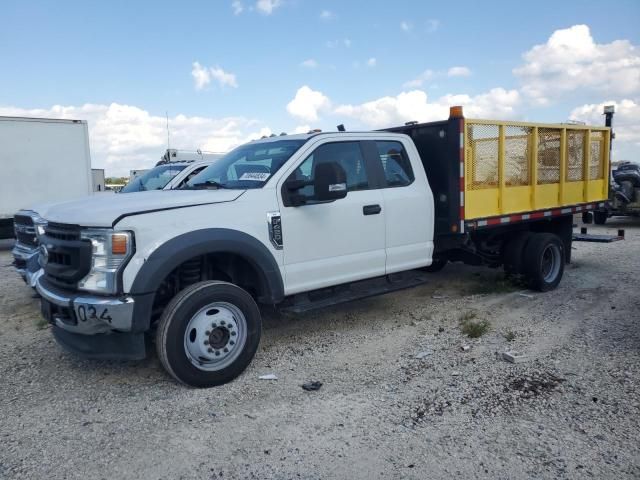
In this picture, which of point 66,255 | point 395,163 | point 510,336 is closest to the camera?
point 66,255

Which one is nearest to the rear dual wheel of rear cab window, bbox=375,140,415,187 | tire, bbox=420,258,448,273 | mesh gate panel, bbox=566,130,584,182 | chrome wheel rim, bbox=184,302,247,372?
mesh gate panel, bbox=566,130,584,182

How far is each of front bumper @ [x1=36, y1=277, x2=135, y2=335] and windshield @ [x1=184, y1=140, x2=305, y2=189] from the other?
1549mm

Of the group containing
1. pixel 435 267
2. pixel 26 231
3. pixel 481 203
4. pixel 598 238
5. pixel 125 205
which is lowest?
pixel 435 267

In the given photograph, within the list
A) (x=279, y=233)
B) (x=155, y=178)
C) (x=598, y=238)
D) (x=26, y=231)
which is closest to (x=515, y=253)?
(x=598, y=238)

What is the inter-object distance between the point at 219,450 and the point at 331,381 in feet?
4.21

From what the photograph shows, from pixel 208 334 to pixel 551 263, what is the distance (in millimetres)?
5212

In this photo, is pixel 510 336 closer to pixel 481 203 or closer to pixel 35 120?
pixel 481 203

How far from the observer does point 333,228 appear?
5.12 meters

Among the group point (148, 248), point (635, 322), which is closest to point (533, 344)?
point (635, 322)

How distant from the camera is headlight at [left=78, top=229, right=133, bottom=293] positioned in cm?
395

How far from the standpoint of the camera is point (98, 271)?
4.02 meters

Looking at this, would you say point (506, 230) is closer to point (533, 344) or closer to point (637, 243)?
point (533, 344)

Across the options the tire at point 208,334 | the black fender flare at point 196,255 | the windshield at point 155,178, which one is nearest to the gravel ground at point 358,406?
the tire at point 208,334

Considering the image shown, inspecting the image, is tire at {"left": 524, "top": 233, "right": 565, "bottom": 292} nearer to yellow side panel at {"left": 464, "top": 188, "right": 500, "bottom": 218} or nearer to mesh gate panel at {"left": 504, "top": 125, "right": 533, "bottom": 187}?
mesh gate panel at {"left": 504, "top": 125, "right": 533, "bottom": 187}
